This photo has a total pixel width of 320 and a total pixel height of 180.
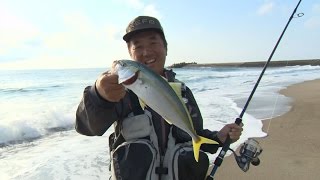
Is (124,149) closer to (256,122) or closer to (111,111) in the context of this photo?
(111,111)

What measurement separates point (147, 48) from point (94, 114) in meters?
0.65

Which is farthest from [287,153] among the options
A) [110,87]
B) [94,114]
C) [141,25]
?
[110,87]

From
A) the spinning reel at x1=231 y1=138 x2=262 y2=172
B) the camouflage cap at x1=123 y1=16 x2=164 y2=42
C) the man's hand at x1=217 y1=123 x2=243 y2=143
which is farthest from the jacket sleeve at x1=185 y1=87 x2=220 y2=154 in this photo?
the spinning reel at x1=231 y1=138 x2=262 y2=172

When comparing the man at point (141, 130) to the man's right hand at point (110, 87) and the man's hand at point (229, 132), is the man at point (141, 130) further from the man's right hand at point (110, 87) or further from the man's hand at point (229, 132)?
the man's hand at point (229, 132)

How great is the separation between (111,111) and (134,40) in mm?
587

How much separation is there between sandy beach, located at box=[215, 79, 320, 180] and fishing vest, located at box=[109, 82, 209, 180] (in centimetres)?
369

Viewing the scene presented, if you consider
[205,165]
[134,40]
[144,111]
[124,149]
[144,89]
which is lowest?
[205,165]

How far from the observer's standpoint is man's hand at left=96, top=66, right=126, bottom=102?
6.97 ft

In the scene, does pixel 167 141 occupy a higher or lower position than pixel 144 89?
lower

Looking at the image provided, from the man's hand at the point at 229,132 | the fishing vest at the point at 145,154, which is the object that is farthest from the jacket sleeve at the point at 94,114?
the man's hand at the point at 229,132

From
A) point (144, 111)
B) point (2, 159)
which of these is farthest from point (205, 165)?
point (2, 159)

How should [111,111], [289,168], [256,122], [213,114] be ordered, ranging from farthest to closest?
[213,114] < [256,122] < [289,168] < [111,111]

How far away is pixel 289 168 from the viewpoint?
6.43 m

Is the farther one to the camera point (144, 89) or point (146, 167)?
point (146, 167)
